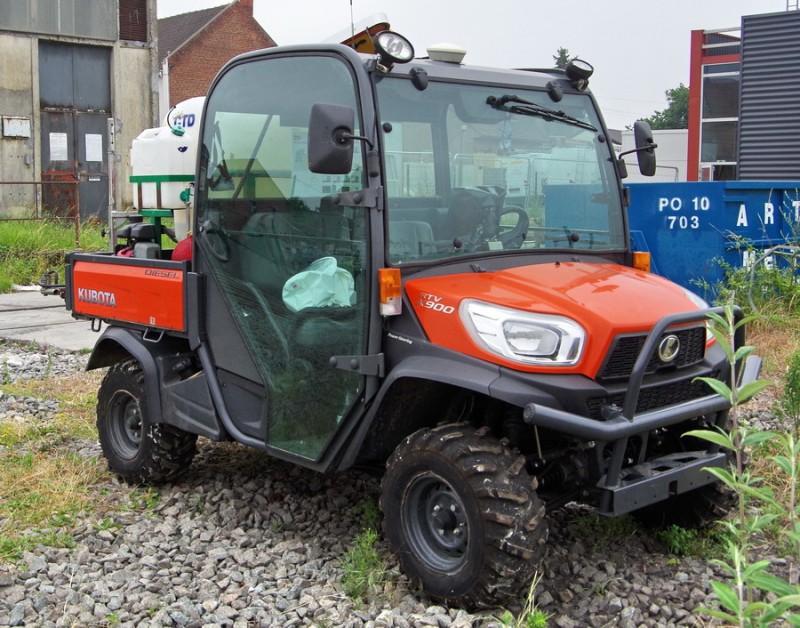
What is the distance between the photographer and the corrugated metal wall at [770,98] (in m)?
14.2

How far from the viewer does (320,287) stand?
14.1 ft

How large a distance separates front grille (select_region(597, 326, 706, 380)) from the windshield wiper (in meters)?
1.28

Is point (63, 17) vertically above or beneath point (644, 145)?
above

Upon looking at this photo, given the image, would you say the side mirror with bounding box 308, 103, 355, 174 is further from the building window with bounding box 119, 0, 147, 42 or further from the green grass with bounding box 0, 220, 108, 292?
the building window with bounding box 119, 0, 147, 42

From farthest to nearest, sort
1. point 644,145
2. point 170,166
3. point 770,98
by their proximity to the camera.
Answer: point 770,98, point 170,166, point 644,145

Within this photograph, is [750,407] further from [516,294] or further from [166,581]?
[166,581]

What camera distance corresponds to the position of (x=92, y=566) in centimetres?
432

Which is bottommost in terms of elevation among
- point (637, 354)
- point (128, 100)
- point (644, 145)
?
point (637, 354)

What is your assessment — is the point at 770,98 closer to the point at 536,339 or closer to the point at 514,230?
the point at 514,230

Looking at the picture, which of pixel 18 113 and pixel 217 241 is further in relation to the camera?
pixel 18 113

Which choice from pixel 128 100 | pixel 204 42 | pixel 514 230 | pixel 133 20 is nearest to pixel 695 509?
pixel 514 230

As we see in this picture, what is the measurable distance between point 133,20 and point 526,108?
1945 cm

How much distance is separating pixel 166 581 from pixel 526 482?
166 cm

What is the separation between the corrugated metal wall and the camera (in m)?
14.2
